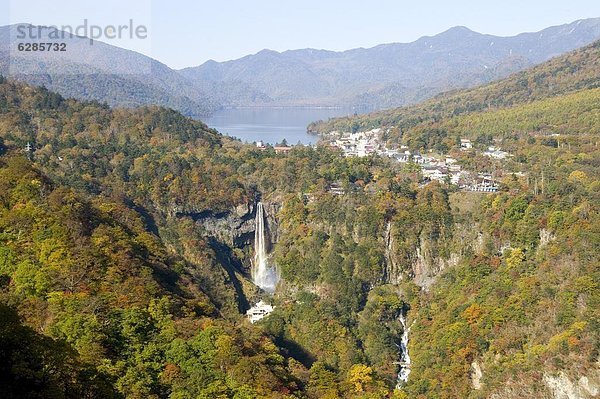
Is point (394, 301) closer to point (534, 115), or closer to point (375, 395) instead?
point (375, 395)

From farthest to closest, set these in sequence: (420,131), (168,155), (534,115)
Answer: (420,131) < (534,115) < (168,155)

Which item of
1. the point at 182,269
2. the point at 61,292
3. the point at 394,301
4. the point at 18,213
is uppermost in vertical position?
the point at 18,213

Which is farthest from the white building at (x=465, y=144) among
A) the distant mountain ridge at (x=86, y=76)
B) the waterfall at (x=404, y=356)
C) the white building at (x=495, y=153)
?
the distant mountain ridge at (x=86, y=76)

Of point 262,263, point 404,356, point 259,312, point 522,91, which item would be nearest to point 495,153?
point 262,263

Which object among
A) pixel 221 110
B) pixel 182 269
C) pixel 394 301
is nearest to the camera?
pixel 182 269

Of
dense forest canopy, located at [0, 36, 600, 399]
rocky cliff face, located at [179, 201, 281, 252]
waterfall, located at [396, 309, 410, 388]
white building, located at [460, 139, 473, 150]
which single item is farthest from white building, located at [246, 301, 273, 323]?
white building, located at [460, 139, 473, 150]

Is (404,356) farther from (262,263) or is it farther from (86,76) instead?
(86,76)

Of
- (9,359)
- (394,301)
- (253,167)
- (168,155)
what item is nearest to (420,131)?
(253,167)
